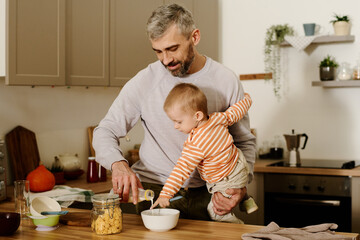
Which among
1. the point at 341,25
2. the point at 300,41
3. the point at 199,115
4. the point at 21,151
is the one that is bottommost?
the point at 21,151

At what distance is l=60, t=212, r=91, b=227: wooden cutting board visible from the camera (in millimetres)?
1972

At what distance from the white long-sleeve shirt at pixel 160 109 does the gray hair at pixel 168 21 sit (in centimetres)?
22

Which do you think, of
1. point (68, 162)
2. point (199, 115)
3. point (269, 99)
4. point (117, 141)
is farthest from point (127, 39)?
point (199, 115)

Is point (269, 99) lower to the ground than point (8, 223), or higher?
higher

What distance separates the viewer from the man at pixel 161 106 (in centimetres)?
217

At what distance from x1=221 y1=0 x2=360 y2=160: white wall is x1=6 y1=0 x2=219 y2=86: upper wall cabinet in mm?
820

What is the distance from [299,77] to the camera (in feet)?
14.3

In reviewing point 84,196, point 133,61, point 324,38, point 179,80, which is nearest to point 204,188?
point 179,80

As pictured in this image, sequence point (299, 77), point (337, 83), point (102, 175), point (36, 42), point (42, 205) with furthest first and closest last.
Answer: point (299, 77)
point (337, 83)
point (102, 175)
point (36, 42)
point (42, 205)

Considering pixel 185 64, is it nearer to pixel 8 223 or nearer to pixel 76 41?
pixel 8 223

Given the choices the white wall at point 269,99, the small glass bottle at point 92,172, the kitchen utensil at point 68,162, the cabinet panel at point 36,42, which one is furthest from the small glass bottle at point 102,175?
the cabinet panel at point 36,42

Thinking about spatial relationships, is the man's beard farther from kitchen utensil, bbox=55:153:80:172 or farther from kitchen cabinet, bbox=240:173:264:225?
kitchen cabinet, bbox=240:173:264:225

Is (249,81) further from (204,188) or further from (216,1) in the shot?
(204,188)

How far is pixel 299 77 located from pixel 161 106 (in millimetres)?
2340
